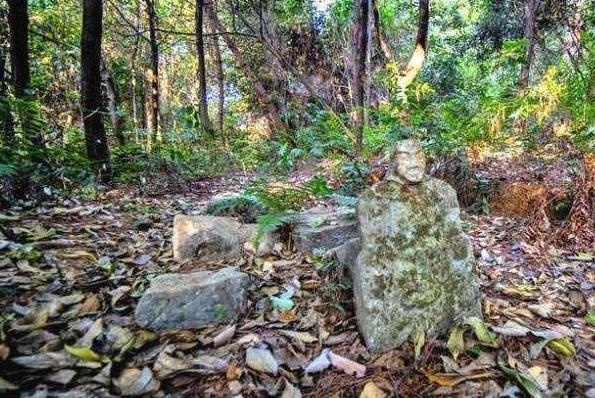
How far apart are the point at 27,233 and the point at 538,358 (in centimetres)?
317

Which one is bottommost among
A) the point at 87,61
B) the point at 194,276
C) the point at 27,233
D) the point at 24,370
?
the point at 24,370

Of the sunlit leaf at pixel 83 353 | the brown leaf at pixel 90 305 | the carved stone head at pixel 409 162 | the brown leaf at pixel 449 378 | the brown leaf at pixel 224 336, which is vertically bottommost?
the brown leaf at pixel 449 378

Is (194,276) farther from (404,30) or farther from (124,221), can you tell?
(404,30)

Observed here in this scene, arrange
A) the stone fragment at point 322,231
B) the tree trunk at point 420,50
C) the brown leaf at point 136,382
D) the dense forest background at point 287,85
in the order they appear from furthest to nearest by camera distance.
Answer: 1. the tree trunk at point 420,50
2. the dense forest background at point 287,85
3. the stone fragment at point 322,231
4. the brown leaf at point 136,382

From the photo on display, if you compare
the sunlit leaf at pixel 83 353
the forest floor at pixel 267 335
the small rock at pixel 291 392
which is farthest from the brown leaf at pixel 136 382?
the small rock at pixel 291 392

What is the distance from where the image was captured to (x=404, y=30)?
13617 mm

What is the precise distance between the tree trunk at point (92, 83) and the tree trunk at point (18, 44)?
623 millimetres

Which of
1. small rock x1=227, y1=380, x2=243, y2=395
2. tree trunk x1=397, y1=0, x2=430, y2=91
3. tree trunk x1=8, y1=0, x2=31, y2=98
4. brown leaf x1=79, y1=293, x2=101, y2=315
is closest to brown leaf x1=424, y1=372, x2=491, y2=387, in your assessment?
small rock x1=227, y1=380, x2=243, y2=395

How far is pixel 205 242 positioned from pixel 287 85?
9.39 meters

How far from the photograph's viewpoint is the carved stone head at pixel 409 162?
222 cm

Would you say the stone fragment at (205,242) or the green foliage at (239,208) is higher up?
the green foliage at (239,208)

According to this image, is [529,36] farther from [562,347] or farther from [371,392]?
[371,392]

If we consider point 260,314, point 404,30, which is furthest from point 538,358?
point 404,30

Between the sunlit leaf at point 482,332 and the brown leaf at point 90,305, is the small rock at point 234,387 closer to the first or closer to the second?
the brown leaf at point 90,305
